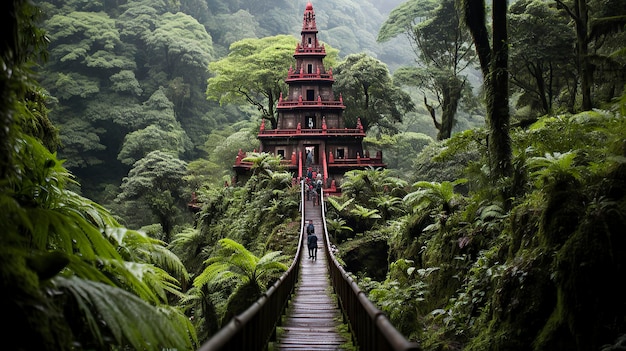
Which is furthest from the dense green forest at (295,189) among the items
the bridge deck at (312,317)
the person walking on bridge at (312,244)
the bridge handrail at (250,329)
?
the person walking on bridge at (312,244)

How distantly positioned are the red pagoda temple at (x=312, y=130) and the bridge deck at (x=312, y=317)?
596 inches

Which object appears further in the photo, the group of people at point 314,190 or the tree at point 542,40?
the group of people at point 314,190

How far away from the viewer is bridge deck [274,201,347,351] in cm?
611

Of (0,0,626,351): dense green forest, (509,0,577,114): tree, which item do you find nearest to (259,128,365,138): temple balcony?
(0,0,626,351): dense green forest

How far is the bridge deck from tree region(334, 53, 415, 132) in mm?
22291

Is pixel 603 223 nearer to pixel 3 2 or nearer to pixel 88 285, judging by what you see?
pixel 88 285

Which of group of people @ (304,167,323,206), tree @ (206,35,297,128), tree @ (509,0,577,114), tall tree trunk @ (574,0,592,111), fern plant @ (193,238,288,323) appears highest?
tree @ (206,35,297,128)

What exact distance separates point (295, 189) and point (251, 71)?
15.2 metres

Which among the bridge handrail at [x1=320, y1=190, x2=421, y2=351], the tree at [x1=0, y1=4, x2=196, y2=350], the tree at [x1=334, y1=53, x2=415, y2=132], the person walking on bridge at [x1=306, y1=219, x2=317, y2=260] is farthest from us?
the tree at [x1=334, y1=53, x2=415, y2=132]

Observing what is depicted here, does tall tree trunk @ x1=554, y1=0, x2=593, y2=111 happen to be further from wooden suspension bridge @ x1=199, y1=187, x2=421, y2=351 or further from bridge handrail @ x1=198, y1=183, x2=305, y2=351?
bridge handrail @ x1=198, y1=183, x2=305, y2=351

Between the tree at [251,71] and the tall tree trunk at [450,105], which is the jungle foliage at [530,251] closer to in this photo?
the tall tree trunk at [450,105]

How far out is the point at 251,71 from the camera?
33.4 m

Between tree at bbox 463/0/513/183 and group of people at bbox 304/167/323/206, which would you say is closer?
tree at bbox 463/0/513/183

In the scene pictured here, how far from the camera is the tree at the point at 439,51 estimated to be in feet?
95.7
